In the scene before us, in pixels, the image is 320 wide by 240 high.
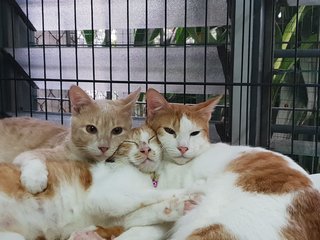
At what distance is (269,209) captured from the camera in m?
0.86

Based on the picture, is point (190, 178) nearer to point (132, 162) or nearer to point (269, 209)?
point (132, 162)

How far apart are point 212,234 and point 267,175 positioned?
0.76 ft

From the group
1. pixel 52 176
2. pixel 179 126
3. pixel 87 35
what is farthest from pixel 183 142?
pixel 87 35

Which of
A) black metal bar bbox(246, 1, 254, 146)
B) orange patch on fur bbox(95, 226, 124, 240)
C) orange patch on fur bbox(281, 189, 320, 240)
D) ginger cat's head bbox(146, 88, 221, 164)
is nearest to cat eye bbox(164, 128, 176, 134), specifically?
ginger cat's head bbox(146, 88, 221, 164)

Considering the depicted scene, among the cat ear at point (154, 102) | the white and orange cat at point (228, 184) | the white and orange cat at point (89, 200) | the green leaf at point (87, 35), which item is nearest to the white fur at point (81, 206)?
→ the white and orange cat at point (89, 200)

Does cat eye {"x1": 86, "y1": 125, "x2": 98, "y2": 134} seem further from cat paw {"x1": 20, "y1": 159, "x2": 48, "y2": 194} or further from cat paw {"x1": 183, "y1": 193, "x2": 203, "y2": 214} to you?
cat paw {"x1": 183, "y1": 193, "x2": 203, "y2": 214}

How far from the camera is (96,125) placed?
3.91 ft

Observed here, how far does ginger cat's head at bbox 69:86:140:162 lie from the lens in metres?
1.16

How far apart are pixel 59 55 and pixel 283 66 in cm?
108

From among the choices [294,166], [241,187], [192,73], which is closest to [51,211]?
[241,187]

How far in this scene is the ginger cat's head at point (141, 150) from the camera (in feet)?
3.77

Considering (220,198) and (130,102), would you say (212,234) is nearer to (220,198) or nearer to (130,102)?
(220,198)

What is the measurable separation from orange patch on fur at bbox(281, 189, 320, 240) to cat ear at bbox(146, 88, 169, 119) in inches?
20.5

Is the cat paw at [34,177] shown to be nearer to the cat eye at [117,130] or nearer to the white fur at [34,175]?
A: the white fur at [34,175]
